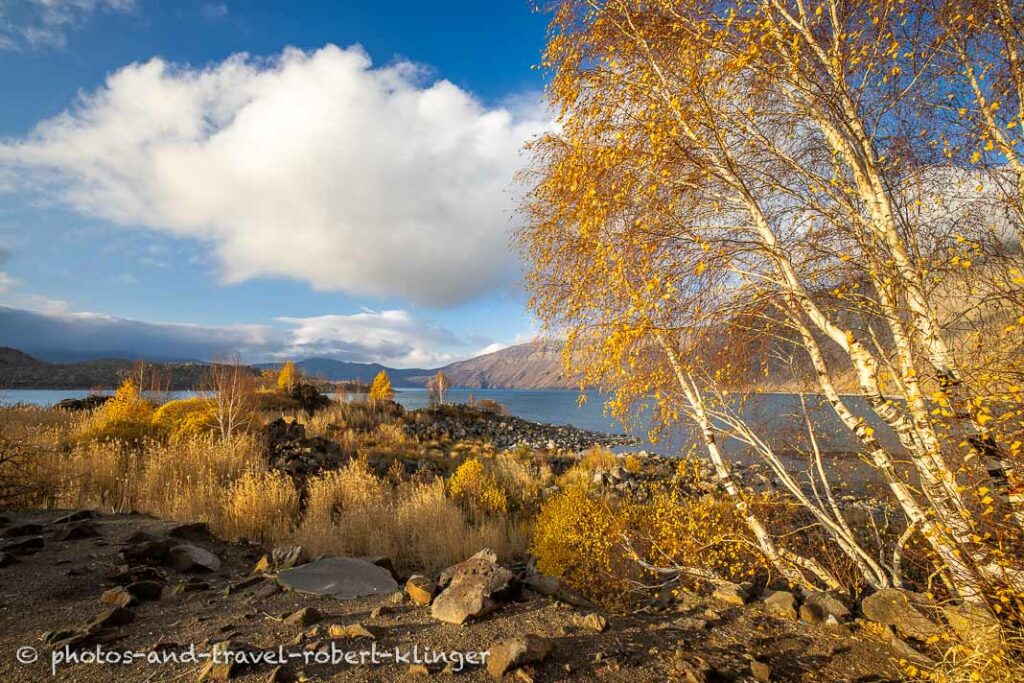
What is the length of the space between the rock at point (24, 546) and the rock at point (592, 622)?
6.30m

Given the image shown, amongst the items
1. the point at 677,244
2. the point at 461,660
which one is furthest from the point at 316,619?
the point at 677,244

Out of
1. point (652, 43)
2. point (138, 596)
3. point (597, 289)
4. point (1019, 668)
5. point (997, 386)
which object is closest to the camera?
point (1019, 668)

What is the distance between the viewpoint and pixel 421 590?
4.66 m

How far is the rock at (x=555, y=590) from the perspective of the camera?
509 centimetres

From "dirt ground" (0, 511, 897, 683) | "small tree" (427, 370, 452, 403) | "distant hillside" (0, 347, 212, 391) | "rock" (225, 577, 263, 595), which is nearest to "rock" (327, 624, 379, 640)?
"dirt ground" (0, 511, 897, 683)

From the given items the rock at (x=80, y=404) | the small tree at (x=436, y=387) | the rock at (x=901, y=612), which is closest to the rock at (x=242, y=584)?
the rock at (x=901, y=612)

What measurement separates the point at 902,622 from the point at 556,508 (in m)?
4.15

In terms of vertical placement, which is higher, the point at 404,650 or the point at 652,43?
the point at 652,43

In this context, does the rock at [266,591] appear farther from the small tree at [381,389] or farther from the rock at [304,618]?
the small tree at [381,389]

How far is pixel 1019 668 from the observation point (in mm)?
3223

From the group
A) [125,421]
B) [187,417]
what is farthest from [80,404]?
[125,421]

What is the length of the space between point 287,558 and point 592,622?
3.66 metres

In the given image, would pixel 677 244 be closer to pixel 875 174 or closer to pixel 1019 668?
pixel 875 174

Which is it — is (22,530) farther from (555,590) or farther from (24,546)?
(555,590)
